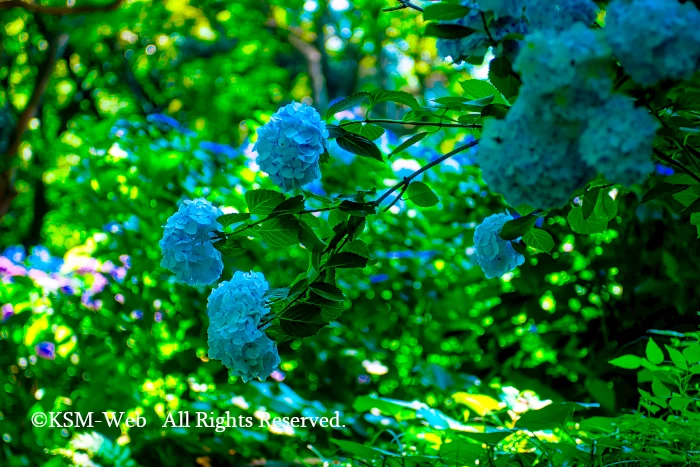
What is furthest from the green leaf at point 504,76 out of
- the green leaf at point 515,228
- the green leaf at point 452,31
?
the green leaf at point 515,228

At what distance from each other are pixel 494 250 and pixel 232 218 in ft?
1.11

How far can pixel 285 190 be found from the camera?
0.75 metres

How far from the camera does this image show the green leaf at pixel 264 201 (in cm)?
80

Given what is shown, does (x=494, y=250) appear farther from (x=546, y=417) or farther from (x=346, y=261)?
(x=546, y=417)

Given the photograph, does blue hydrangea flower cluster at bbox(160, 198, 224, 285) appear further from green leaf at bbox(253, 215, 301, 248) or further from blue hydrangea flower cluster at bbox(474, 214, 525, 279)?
blue hydrangea flower cluster at bbox(474, 214, 525, 279)

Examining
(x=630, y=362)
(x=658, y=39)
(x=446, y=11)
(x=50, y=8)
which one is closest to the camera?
(x=658, y=39)

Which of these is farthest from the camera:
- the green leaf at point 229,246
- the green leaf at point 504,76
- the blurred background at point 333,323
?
the blurred background at point 333,323

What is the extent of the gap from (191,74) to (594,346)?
Answer: 6371 millimetres

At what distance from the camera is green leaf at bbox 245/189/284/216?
0.80 m

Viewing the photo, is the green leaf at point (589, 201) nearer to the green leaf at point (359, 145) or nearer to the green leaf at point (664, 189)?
the green leaf at point (664, 189)

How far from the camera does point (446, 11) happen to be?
61 cm

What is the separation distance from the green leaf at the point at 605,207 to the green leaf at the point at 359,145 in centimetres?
29

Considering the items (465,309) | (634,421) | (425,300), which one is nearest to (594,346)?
(465,309)
